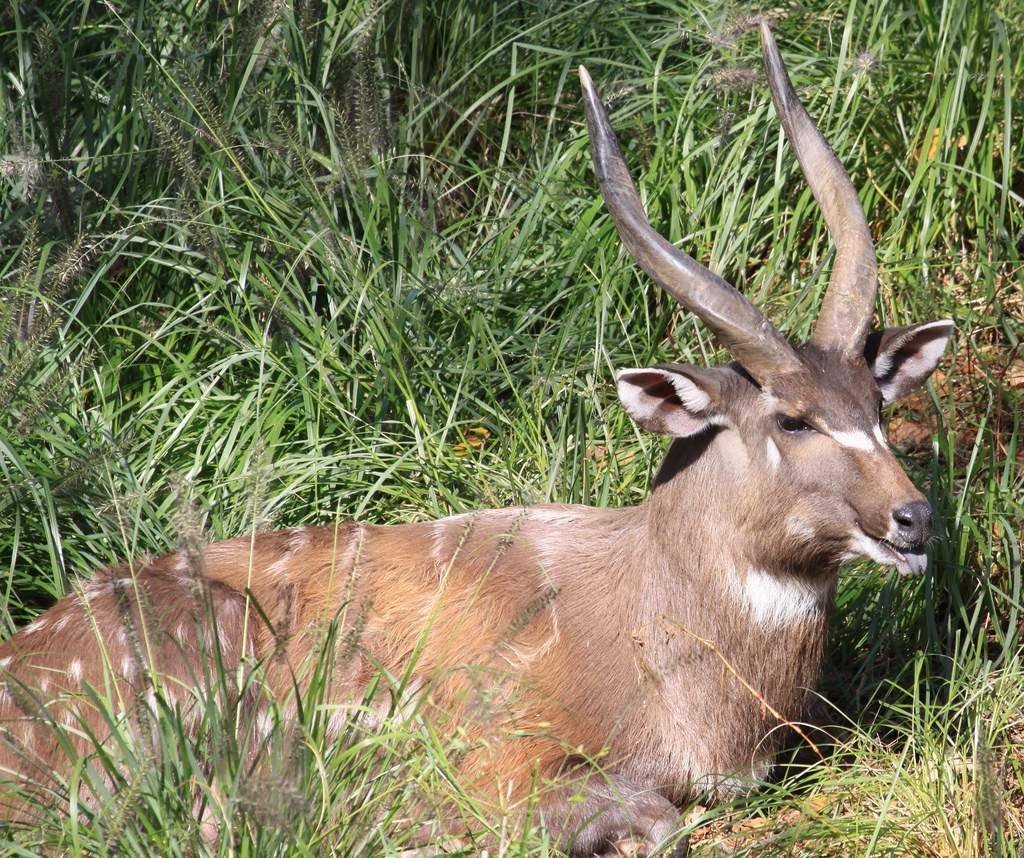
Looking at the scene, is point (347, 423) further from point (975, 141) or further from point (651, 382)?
point (975, 141)

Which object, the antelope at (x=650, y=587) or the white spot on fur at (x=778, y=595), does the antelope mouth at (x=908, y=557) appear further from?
the white spot on fur at (x=778, y=595)

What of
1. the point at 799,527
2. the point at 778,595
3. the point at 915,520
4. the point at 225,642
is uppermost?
the point at 915,520

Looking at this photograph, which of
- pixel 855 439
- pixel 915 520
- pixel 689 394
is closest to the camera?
pixel 915 520

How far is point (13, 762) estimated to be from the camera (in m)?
4.59

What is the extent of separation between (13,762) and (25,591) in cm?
132

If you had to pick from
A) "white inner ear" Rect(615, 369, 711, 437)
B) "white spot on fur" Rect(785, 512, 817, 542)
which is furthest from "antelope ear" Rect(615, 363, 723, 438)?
"white spot on fur" Rect(785, 512, 817, 542)

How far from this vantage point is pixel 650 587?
495 cm

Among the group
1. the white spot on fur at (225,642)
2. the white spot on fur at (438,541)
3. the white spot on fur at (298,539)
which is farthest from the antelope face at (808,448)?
the white spot on fur at (225,642)

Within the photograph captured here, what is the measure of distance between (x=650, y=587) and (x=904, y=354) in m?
1.09

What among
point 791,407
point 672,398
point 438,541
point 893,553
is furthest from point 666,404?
point 438,541

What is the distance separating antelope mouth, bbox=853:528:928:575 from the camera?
14.3 ft

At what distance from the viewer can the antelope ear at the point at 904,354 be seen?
488 centimetres

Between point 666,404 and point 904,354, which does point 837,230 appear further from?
point 666,404

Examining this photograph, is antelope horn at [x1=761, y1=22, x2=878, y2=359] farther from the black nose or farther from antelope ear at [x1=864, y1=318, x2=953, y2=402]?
the black nose
